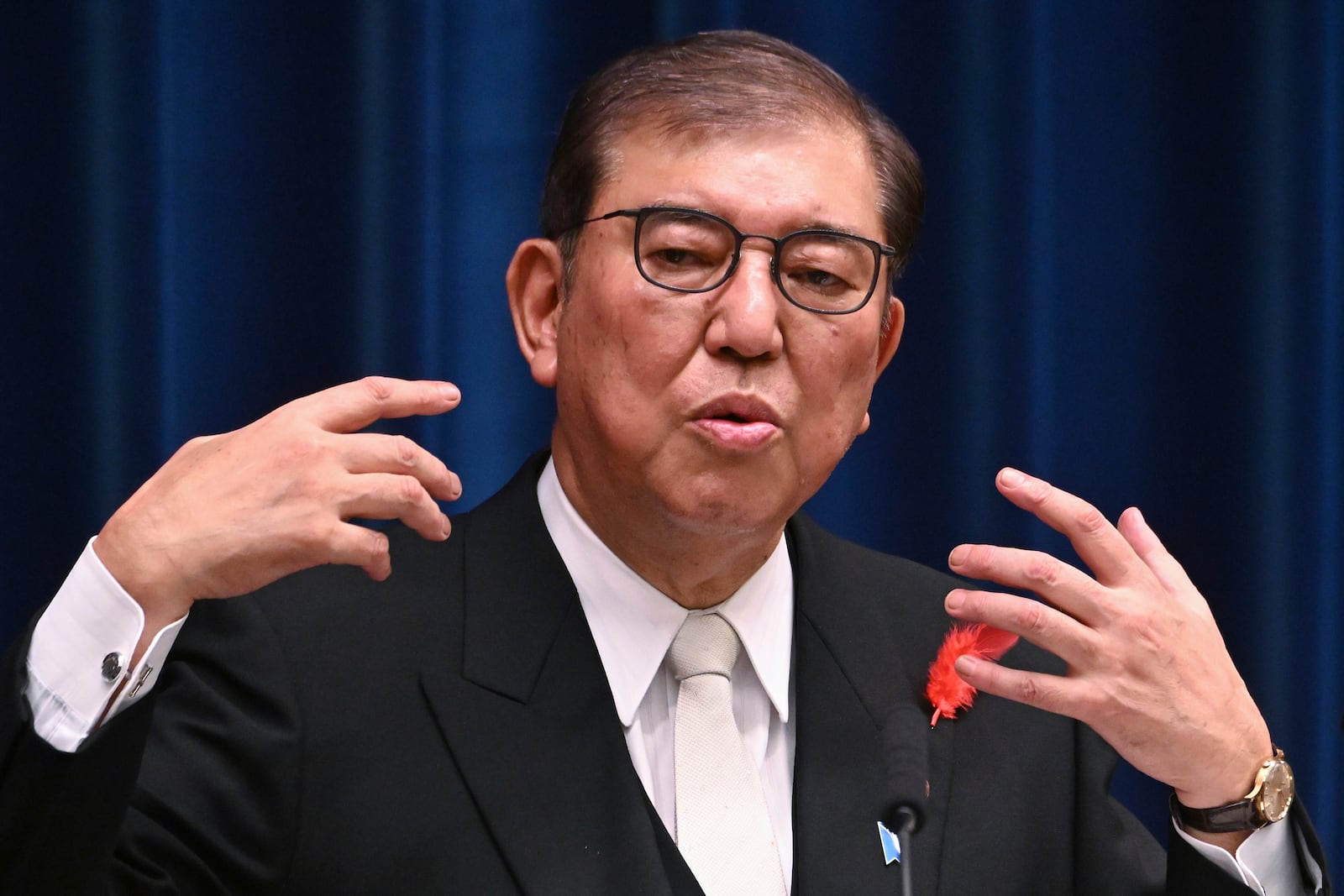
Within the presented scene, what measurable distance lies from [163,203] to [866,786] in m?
1.28

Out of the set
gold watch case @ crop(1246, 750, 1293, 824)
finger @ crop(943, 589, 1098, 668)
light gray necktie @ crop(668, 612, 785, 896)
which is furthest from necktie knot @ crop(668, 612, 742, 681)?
gold watch case @ crop(1246, 750, 1293, 824)

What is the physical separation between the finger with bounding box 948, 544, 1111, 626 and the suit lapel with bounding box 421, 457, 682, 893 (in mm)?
420

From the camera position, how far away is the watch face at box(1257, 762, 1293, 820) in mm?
1514

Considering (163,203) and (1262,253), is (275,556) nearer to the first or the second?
(163,203)

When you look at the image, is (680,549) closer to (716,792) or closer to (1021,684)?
(716,792)

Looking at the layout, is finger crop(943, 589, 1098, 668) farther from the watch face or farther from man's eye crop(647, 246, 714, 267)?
man's eye crop(647, 246, 714, 267)

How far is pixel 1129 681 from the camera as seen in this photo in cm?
143

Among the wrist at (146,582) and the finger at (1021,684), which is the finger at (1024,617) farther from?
the wrist at (146,582)

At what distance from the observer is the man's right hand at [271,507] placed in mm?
1247

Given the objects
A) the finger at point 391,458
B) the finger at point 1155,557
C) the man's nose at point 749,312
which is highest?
the man's nose at point 749,312

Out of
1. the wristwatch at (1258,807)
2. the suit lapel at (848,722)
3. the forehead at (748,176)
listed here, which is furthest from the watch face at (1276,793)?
the forehead at (748,176)

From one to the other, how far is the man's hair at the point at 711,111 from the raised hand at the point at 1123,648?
0.47m

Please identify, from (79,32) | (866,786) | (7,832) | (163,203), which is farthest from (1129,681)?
(79,32)

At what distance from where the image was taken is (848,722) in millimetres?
1654
